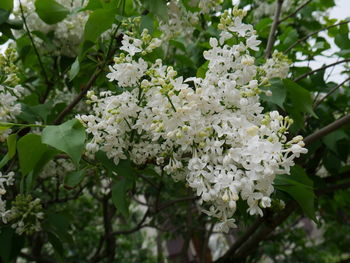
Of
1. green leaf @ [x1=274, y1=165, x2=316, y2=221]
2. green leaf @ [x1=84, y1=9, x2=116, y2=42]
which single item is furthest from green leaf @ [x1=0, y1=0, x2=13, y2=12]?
green leaf @ [x1=274, y1=165, x2=316, y2=221]

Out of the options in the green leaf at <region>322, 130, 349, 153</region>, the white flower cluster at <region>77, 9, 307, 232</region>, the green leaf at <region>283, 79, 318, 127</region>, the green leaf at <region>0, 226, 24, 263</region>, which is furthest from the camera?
the green leaf at <region>322, 130, 349, 153</region>

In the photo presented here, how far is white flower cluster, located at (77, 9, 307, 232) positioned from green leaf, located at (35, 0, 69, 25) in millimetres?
559

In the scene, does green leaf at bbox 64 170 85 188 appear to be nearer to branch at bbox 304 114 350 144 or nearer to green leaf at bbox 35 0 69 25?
green leaf at bbox 35 0 69 25

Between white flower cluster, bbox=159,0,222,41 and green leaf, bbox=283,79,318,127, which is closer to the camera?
green leaf, bbox=283,79,318,127

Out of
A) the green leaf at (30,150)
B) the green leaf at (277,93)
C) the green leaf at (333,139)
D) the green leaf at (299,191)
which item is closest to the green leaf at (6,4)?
the green leaf at (30,150)

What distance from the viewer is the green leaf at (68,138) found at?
2.68ft

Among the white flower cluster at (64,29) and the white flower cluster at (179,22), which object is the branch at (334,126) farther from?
the white flower cluster at (64,29)

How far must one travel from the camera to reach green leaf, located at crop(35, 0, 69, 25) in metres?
1.47

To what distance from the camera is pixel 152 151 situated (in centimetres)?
104

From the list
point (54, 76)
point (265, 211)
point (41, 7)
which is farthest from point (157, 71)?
point (54, 76)

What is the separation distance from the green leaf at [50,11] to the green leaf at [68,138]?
745 millimetres

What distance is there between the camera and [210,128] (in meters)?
0.89

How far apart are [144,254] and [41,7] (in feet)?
13.0

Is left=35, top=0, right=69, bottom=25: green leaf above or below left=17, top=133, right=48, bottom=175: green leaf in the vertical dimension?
above
